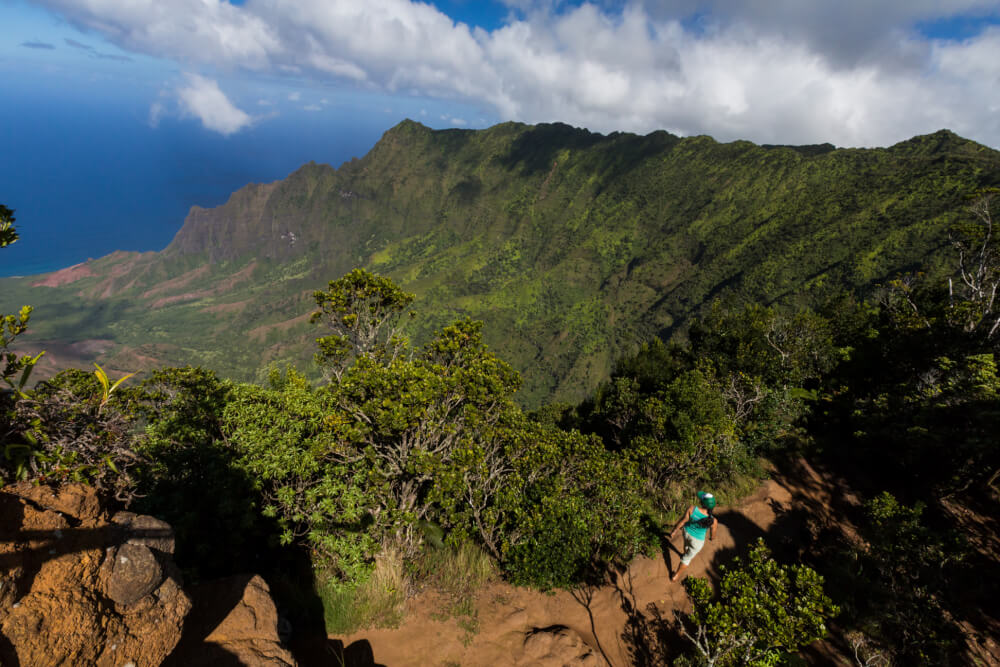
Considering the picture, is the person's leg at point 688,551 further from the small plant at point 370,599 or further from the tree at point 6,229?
the tree at point 6,229

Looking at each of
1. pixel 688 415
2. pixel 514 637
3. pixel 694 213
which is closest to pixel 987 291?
pixel 688 415

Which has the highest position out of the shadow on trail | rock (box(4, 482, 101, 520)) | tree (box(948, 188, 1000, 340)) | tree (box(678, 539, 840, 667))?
tree (box(948, 188, 1000, 340))

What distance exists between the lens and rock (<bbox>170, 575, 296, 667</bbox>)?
4.80 metres

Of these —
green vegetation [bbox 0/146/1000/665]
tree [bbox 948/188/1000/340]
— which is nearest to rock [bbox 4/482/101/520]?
green vegetation [bbox 0/146/1000/665]

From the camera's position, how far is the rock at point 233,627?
4805mm

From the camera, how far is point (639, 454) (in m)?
11.4

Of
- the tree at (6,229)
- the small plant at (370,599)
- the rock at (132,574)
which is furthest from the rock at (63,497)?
the small plant at (370,599)

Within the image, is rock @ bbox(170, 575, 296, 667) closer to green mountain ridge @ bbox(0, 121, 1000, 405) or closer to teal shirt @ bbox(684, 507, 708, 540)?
teal shirt @ bbox(684, 507, 708, 540)

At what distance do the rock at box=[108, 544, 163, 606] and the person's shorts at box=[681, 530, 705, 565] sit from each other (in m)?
8.51

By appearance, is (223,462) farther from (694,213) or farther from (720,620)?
(694,213)

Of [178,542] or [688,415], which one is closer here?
[178,542]

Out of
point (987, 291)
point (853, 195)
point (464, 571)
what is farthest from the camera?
point (853, 195)

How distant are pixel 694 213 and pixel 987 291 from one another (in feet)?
539

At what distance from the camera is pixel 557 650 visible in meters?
6.69
